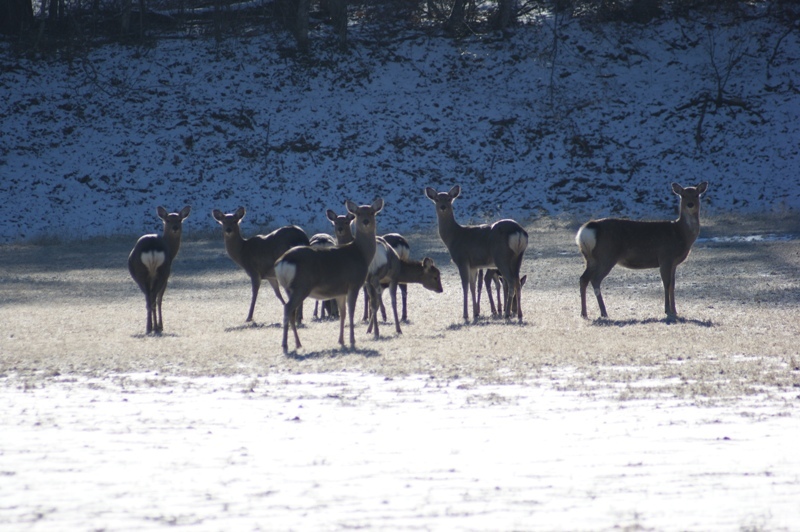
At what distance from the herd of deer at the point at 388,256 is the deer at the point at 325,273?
1 centimetres

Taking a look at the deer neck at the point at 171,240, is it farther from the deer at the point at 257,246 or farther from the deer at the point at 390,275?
the deer at the point at 390,275

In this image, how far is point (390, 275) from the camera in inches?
498

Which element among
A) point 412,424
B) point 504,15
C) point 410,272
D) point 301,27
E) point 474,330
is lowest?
point 474,330

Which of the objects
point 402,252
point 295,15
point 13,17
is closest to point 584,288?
point 402,252

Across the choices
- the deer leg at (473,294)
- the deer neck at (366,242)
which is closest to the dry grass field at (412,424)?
the deer leg at (473,294)

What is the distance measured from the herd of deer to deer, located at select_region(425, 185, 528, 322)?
1 centimetres

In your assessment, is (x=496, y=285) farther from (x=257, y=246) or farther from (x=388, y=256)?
(x=257, y=246)

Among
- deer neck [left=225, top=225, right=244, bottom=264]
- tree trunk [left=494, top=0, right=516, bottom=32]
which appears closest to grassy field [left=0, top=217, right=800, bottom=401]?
deer neck [left=225, top=225, right=244, bottom=264]

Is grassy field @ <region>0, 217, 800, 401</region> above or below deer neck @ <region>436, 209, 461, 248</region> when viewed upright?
below

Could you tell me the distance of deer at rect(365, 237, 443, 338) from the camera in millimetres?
11799

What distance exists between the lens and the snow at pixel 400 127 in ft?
87.5

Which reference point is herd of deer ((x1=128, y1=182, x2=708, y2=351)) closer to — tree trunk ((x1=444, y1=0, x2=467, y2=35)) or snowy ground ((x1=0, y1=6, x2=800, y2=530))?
snowy ground ((x1=0, y1=6, x2=800, y2=530))

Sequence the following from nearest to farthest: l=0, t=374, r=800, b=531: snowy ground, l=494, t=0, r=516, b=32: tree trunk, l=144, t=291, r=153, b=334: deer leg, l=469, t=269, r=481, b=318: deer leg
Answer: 1. l=0, t=374, r=800, b=531: snowy ground
2. l=144, t=291, r=153, b=334: deer leg
3. l=469, t=269, r=481, b=318: deer leg
4. l=494, t=0, r=516, b=32: tree trunk

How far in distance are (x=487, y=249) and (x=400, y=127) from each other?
1770cm
